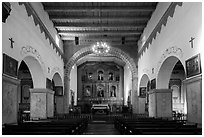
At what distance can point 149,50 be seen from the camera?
52.7ft

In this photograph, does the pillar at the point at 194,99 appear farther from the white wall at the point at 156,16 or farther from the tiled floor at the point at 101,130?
the white wall at the point at 156,16

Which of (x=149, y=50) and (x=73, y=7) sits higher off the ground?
(x=73, y=7)

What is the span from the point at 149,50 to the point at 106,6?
3.84 m

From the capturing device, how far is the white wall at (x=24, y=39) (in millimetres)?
9078

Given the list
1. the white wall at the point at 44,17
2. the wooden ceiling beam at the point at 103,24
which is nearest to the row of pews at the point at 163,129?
the white wall at the point at 44,17

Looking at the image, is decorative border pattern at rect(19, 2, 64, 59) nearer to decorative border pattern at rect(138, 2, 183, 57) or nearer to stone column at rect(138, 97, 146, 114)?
decorative border pattern at rect(138, 2, 183, 57)

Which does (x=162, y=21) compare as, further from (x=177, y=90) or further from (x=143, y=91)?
(x=177, y=90)

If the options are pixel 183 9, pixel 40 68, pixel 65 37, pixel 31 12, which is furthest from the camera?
pixel 65 37

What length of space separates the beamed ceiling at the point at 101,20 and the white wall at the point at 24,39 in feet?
5.72

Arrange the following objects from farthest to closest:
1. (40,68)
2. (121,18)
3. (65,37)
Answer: (65,37) → (121,18) → (40,68)

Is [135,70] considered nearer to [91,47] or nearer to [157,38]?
[91,47]

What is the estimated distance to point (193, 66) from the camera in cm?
888

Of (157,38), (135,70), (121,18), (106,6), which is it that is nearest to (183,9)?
(157,38)

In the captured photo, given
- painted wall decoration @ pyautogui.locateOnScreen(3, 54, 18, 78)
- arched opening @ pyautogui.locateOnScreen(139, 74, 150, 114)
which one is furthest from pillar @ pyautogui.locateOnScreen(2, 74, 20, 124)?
arched opening @ pyautogui.locateOnScreen(139, 74, 150, 114)
